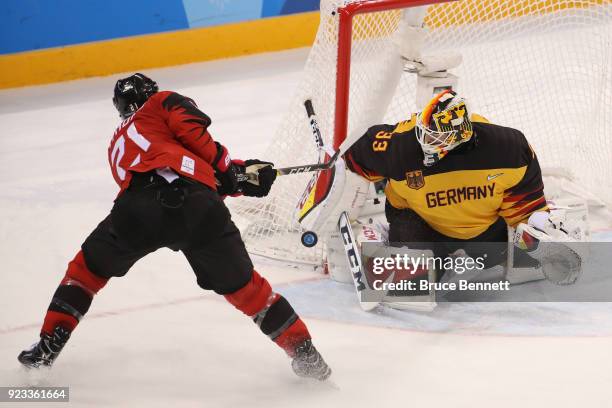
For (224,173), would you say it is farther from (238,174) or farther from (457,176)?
(457,176)

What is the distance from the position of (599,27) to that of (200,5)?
314 cm

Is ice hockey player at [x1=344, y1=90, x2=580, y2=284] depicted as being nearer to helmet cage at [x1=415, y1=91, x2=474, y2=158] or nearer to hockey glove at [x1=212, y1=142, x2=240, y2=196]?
helmet cage at [x1=415, y1=91, x2=474, y2=158]

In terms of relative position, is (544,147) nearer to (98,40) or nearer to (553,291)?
(553,291)

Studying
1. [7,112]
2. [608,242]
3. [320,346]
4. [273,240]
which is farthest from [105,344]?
[7,112]

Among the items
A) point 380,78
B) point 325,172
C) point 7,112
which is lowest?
point 7,112

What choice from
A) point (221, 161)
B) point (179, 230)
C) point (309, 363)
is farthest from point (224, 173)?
point (309, 363)

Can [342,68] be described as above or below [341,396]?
above

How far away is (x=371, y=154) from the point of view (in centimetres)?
303

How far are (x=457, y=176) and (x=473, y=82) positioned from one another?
1279 mm

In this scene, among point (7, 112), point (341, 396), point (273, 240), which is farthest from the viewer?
point (7, 112)

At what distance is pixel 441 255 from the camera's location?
10.2 ft

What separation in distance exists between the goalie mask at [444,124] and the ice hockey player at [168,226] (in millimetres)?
639

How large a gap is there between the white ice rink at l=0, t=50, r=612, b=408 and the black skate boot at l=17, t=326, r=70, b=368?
81 millimetres

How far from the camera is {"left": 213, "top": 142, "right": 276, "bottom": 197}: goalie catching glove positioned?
2.57 meters
